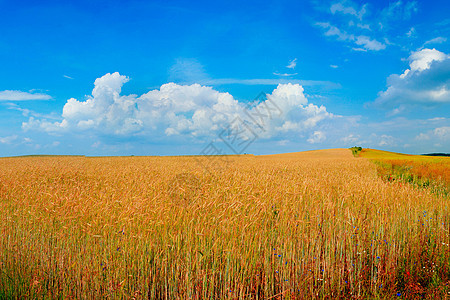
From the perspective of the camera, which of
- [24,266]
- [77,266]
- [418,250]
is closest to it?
[77,266]

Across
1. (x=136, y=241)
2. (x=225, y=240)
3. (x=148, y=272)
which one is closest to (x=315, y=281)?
(x=225, y=240)

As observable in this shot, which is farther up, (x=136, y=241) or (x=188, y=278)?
(x=136, y=241)

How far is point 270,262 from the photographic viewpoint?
337 cm

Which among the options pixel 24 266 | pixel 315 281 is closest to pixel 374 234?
pixel 315 281

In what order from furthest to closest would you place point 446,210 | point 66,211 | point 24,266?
point 446,210
point 66,211
point 24,266

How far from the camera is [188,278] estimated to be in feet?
9.87

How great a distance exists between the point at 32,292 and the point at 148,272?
1.36m

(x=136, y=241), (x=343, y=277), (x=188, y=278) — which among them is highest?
(x=136, y=241)

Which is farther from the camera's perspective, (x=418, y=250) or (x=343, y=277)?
(x=418, y=250)

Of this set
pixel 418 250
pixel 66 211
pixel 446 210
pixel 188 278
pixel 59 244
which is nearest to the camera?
pixel 188 278

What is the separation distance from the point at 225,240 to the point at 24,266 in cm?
286

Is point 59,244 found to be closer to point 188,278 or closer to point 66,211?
point 66,211

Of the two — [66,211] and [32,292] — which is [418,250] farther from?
[66,211]

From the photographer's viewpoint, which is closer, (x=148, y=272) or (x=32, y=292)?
(x=32, y=292)
